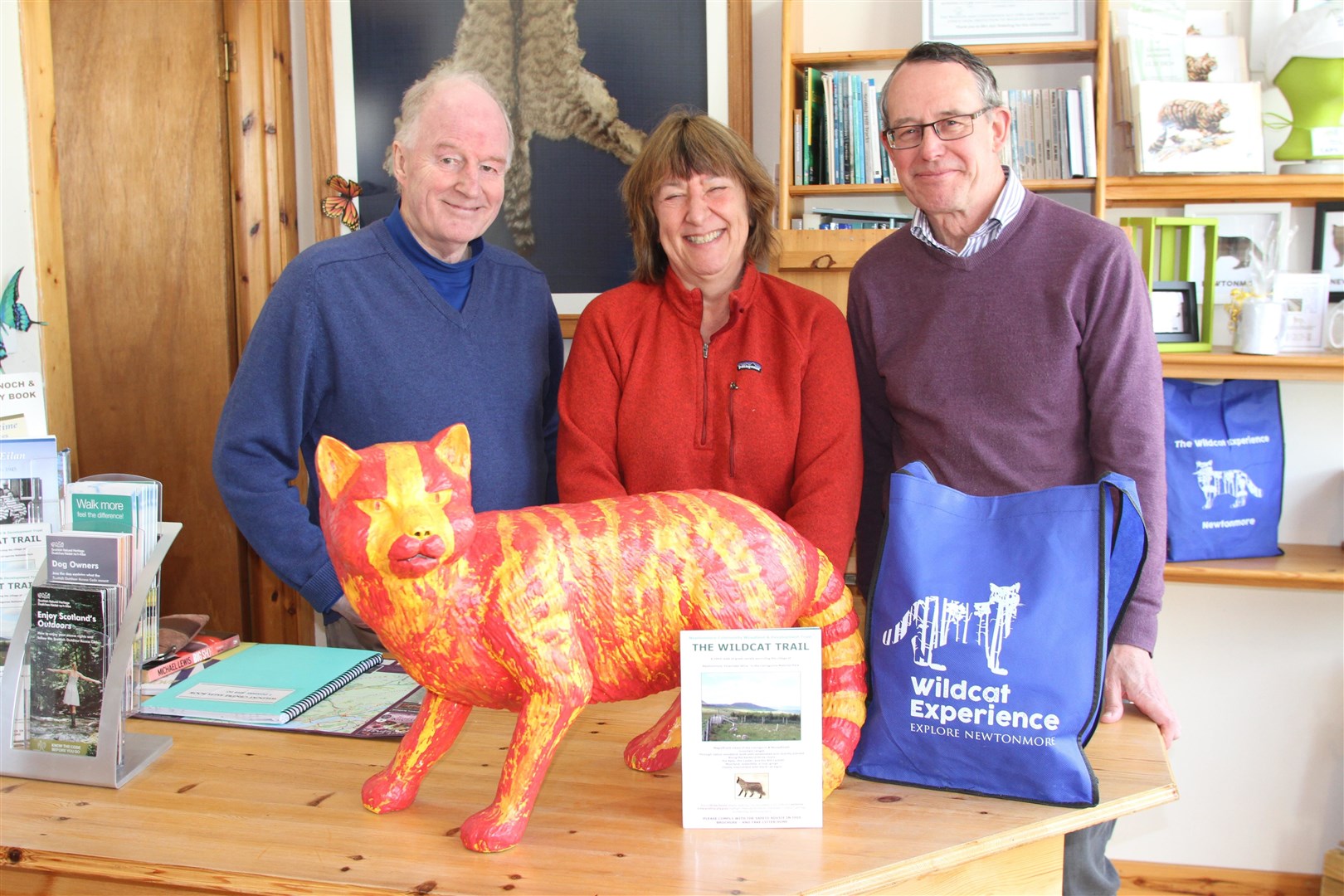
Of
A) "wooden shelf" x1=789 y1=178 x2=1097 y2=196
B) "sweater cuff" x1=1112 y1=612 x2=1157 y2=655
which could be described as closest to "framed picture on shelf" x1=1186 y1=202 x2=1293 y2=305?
"wooden shelf" x1=789 y1=178 x2=1097 y2=196

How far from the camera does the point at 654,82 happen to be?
2818 millimetres

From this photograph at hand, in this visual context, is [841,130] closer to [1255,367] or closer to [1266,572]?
[1255,367]

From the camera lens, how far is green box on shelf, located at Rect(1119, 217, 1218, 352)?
2439mm

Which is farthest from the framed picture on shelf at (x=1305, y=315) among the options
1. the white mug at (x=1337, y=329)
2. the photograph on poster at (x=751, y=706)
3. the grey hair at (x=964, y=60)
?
the photograph on poster at (x=751, y=706)

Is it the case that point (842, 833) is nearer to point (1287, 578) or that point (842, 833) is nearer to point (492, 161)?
point (492, 161)

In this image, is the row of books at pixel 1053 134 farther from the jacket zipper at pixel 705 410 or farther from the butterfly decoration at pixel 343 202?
the butterfly decoration at pixel 343 202

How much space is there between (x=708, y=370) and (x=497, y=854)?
822mm

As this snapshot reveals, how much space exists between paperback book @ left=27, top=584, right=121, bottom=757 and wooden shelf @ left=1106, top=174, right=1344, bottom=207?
7.82 ft

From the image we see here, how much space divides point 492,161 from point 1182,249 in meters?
1.86

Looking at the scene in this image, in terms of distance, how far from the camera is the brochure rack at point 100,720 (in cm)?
119

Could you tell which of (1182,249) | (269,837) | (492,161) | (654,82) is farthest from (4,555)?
(1182,249)

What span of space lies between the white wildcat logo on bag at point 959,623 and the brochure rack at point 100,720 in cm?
94

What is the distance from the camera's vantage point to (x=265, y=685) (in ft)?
4.95

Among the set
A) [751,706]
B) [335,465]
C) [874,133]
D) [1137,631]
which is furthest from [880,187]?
[335,465]
